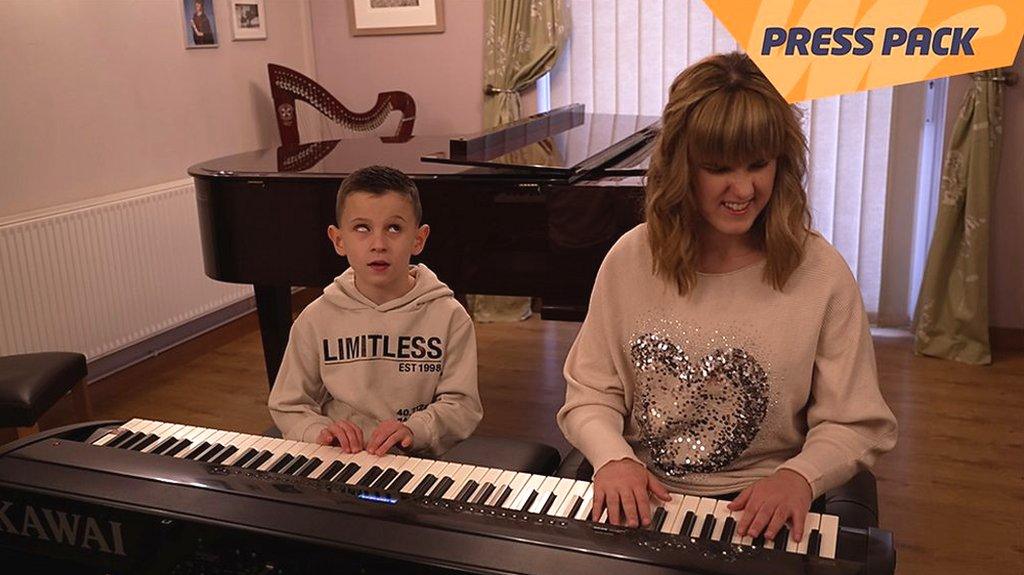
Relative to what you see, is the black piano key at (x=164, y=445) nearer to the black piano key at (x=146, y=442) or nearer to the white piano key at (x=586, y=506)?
the black piano key at (x=146, y=442)

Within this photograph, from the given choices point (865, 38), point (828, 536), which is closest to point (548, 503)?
point (828, 536)

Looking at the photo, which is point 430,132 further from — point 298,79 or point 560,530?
point 560,530

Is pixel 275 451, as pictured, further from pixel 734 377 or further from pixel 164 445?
pixel 734 377

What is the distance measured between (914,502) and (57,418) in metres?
2.95

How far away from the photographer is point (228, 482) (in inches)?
49.9

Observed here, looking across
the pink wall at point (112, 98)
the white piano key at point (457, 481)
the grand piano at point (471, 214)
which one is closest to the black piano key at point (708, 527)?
the white piano key at point (457, 481)

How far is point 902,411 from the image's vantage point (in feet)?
11.2

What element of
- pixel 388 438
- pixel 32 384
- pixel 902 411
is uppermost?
pixel 388 438

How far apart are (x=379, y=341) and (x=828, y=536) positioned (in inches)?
34.8

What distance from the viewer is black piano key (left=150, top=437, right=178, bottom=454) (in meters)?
1.44

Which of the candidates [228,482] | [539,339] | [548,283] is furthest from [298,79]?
[228,482]

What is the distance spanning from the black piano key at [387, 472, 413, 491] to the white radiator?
2.56m

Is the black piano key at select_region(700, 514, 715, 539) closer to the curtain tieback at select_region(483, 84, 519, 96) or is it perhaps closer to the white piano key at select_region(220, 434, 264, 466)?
the white piano key at select_region(220, 434, 264, 466)

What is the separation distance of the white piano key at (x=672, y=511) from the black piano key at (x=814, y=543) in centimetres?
16
